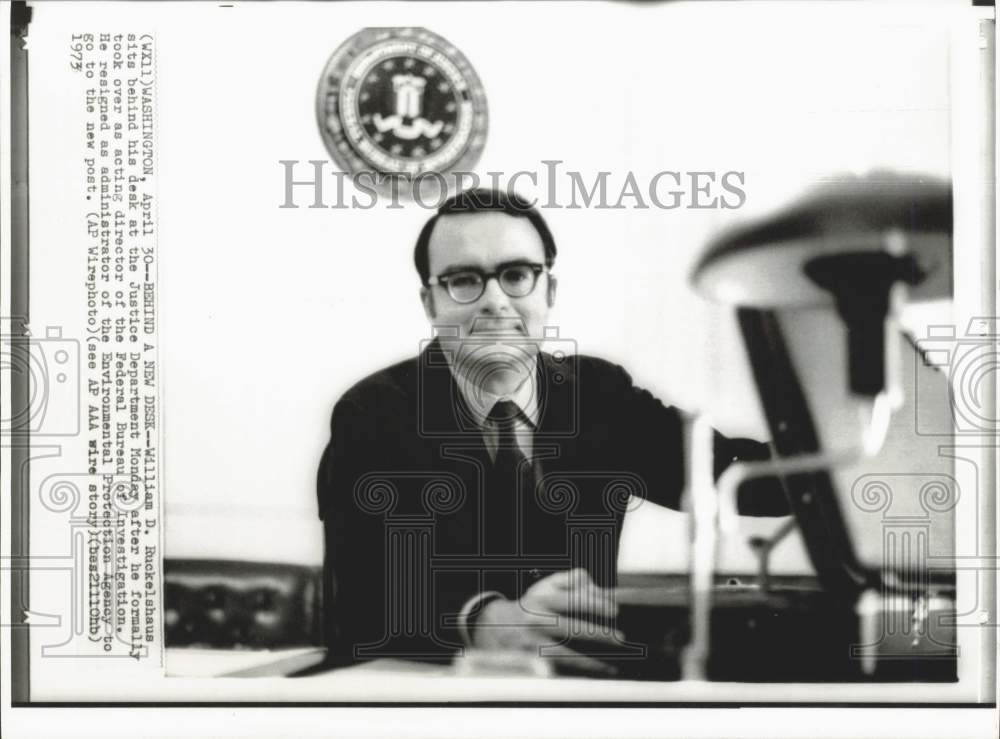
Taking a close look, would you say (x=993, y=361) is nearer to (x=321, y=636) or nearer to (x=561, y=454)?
(x=561, y=454)

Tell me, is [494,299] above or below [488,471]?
above

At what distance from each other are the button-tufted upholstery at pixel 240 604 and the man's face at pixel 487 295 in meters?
0.60

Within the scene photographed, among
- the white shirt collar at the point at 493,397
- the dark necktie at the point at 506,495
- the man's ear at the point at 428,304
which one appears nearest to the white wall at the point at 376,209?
the man's ear at the point at 428,304

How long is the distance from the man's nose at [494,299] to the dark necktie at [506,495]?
277mm

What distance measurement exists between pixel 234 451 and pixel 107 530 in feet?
1.07

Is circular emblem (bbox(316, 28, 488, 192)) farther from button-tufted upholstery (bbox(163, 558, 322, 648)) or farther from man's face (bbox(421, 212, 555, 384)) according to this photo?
button-tufted upholstery (bbox(163, 558, 322, 648))

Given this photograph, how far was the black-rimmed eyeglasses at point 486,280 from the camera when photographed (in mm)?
1995

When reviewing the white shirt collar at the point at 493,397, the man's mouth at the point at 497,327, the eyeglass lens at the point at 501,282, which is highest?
the eyeglass lens at the point at 501,282

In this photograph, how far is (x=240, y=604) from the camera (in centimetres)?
200

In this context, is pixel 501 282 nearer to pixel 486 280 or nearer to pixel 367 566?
pixel 486 280

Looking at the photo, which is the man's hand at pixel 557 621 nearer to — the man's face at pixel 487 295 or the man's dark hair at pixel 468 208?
the man's face at pixel 487 295

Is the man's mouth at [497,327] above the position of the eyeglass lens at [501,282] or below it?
below

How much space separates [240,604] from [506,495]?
62cm

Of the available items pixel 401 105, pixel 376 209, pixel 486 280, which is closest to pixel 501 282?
pixel 486 280
